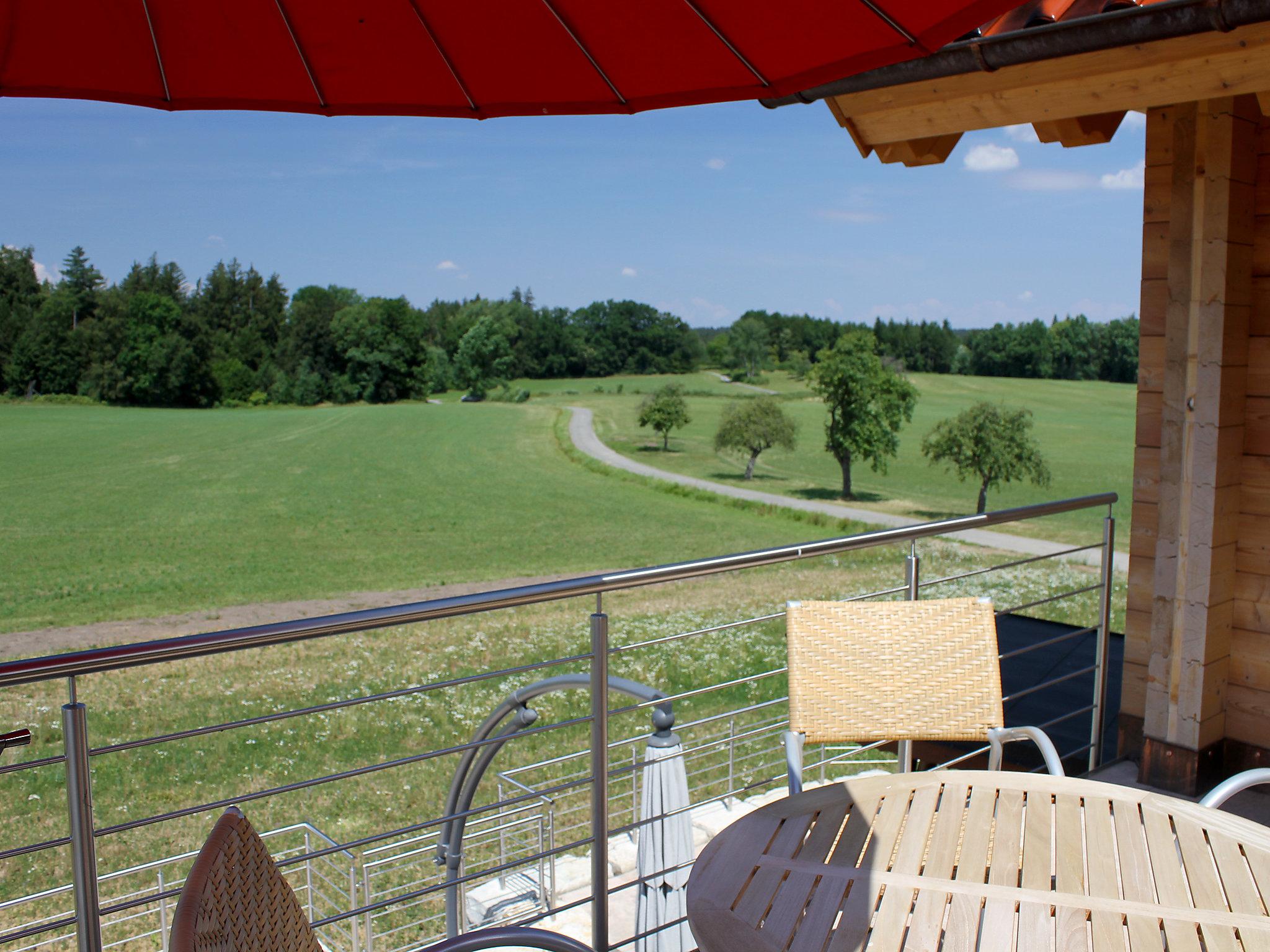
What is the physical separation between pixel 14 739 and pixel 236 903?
0.61 meters

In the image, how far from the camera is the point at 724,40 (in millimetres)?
955

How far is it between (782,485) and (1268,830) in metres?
39.7

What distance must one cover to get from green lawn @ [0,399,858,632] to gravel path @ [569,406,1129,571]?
1753mm

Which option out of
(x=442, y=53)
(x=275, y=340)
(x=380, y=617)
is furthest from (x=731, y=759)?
(x=275, y=340)

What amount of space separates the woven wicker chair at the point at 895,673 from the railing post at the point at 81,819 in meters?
1.06

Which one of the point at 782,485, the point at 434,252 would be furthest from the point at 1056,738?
the point at 434,252

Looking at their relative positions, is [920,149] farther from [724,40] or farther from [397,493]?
[397,493]

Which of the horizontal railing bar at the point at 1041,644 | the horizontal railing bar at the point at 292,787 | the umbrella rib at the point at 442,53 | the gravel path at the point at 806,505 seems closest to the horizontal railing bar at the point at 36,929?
the horizontal railing bar at the point at 292,787

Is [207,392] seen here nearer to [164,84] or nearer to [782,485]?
[782,485]

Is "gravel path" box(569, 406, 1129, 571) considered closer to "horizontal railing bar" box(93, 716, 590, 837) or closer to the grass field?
the grass field

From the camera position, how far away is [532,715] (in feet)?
7.81

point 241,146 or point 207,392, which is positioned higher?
point 241,146

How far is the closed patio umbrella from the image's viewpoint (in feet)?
7.13

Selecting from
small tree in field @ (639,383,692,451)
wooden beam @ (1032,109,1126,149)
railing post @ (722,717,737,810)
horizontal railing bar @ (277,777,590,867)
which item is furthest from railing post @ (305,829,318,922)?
small tree in field @ (639,383,692,451)
